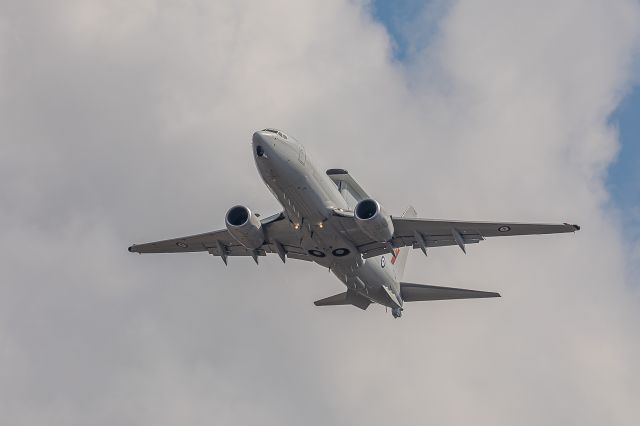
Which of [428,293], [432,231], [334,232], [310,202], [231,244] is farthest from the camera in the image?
[428,293]

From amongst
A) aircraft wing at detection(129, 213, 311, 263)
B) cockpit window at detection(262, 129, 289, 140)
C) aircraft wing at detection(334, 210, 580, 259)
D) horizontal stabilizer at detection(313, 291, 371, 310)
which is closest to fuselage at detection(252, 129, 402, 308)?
cockpit window at detection(262, 129, 289, 140)

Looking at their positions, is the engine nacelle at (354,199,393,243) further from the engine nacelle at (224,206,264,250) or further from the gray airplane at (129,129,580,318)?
the engine nacelle at (224,206,264,250)

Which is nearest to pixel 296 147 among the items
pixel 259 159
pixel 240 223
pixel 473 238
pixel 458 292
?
pixel 259 159

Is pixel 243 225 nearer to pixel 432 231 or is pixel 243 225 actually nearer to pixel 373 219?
pixel 373 219

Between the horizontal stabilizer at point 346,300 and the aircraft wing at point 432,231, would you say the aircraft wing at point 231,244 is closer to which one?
the aircraft wing at point 432,231

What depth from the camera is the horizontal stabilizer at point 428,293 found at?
5606 centimetres

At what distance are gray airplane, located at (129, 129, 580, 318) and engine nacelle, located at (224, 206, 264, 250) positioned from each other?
0.05m

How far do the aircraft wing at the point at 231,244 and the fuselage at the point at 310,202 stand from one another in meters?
1.19

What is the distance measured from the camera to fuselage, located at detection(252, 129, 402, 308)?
154ft

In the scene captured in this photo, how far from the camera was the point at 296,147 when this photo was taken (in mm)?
47844

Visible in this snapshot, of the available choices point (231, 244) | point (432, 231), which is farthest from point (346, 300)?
point (432, 231)

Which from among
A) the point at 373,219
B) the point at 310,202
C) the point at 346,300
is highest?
the point at 346,300

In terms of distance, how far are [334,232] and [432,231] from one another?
4.84m

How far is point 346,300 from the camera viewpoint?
5894cm
